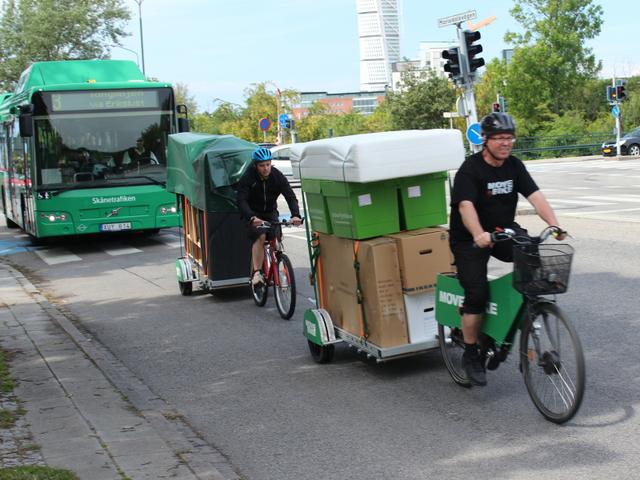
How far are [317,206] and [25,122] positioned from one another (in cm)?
1087

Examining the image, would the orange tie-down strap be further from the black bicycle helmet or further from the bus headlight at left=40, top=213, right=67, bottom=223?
the bus headlight at left=40, top=213, right=67, bottom=223

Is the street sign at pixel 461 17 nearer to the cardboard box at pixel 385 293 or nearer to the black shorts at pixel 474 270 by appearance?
the cardboard box at pixel 385 293

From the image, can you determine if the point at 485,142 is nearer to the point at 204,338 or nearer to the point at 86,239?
the point at 204,338

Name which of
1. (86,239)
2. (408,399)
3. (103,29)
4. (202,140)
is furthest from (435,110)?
(408,399)

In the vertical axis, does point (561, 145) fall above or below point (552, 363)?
above

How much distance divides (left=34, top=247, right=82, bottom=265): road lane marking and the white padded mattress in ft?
37.5

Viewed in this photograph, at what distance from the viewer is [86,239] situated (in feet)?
68.3

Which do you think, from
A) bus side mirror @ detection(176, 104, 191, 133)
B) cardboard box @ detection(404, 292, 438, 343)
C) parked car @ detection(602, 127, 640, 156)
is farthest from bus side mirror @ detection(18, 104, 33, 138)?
parked car @ detection(602, 127, 640, 156)

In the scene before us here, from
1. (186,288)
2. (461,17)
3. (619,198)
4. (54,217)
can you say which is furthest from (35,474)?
(619,198)

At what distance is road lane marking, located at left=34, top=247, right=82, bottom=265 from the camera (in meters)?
17.3

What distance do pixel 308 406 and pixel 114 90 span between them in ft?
41.7

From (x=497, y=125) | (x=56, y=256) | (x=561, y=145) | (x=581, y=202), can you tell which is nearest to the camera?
(x=497, y=125)

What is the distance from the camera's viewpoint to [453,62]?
21.2 m

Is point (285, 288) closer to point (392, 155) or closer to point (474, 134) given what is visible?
point (392, 155)
